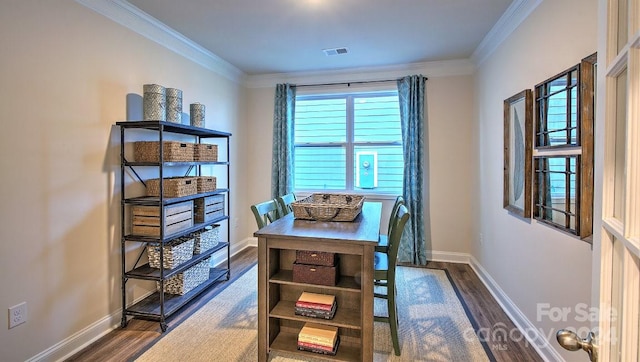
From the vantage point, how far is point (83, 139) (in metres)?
2.14

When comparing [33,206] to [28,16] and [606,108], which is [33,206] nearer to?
[28,16]

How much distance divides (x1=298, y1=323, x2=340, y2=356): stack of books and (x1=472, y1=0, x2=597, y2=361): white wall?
1.31 metres

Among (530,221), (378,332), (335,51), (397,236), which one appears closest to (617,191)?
(397,236)

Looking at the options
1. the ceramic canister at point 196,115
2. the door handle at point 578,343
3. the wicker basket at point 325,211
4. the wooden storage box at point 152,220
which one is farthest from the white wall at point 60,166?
the door handle at point 578,343

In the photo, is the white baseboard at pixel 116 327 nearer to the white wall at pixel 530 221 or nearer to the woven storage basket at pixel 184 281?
the white wall at pixel 530 221

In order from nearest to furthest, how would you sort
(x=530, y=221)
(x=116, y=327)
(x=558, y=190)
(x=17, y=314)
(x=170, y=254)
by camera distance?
(x=17, y=314) < (x=558, y=190) < (x=530, y=221) < (x=116, y=327) < (x=170, y=254)

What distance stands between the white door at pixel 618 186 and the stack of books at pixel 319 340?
1.41 meters

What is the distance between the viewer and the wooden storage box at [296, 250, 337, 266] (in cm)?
182

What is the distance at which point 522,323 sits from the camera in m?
2.30

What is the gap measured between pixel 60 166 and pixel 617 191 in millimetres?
2696

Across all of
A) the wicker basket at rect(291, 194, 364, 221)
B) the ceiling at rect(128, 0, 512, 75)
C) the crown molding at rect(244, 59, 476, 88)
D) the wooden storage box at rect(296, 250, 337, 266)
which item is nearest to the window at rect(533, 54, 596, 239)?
the ceiling at rect(128, 0, 512, 75)

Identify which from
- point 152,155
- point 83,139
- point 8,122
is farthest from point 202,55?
point 8,122

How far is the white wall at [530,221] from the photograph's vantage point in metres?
1.69

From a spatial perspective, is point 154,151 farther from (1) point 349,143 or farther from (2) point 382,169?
(2) point 382,169
